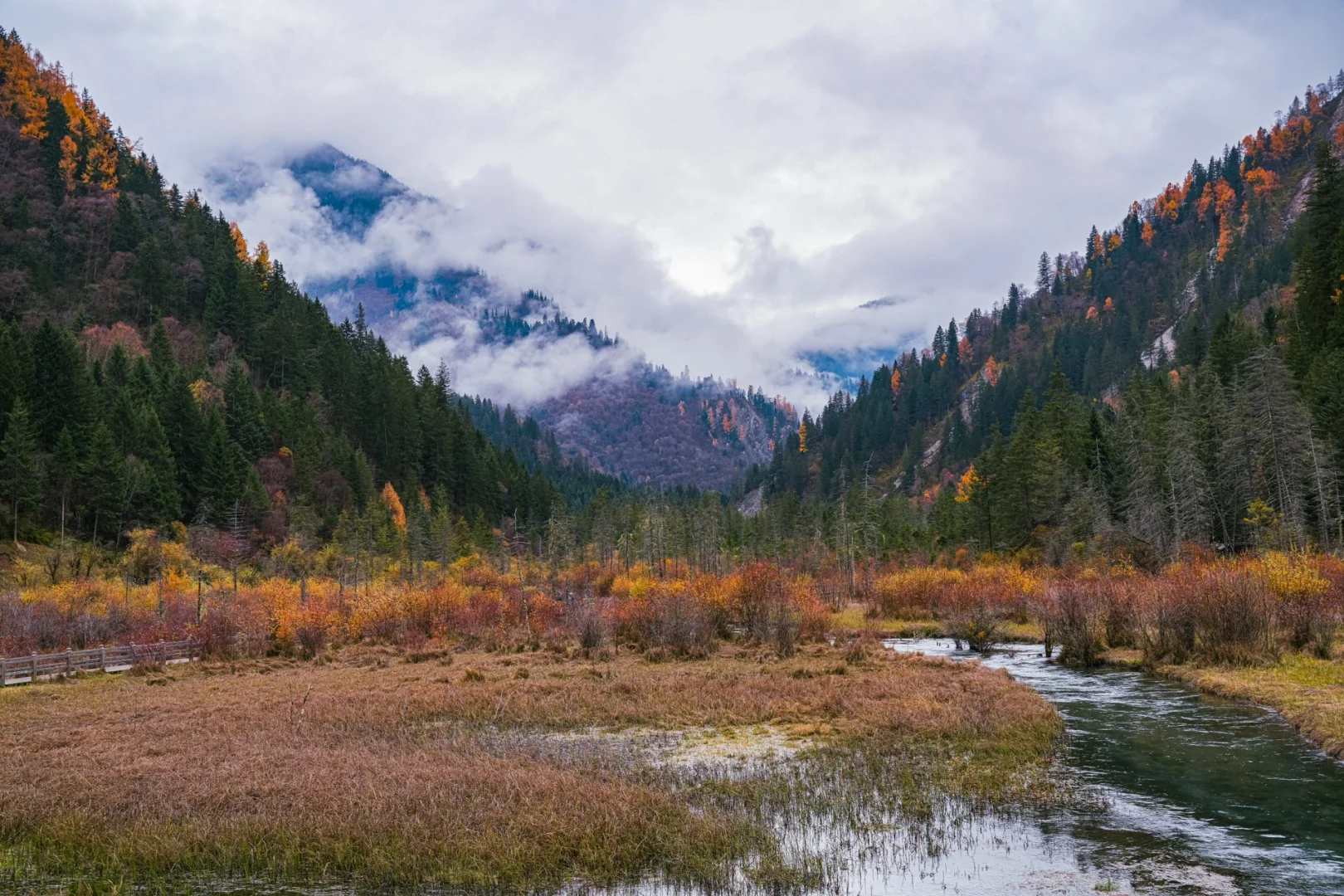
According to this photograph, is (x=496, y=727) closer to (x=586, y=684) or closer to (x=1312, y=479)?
(x=586, y=684)

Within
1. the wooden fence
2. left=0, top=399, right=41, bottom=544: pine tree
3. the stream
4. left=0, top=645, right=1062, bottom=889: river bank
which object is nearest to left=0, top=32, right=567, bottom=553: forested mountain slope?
left=0, top=399, right=41, bottom=544: pine tree

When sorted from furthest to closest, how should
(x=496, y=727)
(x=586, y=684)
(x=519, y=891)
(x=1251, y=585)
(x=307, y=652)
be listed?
(x=307, y=652)
(x=586, y=684)
(x=1251, y=585)
(x=496, y=727)
(x=519, y=891)

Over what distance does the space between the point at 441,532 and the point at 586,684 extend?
77.8 metres

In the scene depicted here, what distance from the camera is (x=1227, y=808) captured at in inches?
610

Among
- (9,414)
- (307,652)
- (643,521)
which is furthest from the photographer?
(643,521)

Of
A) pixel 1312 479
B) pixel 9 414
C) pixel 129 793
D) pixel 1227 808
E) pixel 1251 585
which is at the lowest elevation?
pixel 1227 808

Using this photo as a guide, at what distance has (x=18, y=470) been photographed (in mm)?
70938

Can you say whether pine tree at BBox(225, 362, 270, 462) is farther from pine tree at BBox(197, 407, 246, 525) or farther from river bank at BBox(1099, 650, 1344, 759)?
river bank at BBox(1099, 650, 1344, 759)

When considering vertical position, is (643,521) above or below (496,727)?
above

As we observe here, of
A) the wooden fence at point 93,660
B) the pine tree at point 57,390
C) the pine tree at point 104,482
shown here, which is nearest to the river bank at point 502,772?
the wooden fence at point 93,660

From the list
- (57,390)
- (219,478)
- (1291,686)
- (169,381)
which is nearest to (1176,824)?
(1291,686)

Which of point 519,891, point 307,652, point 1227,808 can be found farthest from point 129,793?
point 307,652

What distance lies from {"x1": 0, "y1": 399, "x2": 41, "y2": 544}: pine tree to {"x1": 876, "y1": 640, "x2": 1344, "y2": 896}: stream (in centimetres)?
8477

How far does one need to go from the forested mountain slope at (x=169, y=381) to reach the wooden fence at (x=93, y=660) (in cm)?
3916
